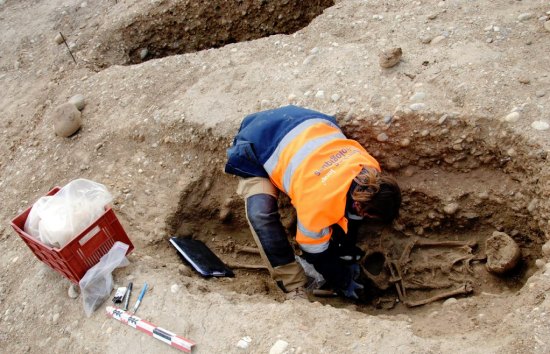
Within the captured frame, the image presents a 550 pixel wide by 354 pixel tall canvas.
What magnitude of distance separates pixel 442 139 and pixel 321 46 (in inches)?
59.9

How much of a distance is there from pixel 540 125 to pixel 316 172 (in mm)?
1556

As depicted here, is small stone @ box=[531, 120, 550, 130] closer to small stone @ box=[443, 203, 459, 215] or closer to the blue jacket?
small stone @ box=[443, 203, 459, 215]

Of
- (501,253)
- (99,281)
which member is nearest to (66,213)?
(99,281)

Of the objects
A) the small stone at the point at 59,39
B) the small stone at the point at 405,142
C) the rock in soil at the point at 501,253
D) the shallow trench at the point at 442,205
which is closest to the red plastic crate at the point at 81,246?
the shallow trench at the point at 442,205

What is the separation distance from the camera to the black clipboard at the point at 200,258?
146 inches

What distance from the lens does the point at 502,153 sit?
348cm

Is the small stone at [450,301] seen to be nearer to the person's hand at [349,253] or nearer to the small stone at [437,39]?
the person's hand at [349,253]

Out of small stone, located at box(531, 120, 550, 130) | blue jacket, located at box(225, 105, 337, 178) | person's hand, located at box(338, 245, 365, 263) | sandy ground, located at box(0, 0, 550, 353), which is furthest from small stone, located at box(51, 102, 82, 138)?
small stone, located at box(531, 120, 550, 130)

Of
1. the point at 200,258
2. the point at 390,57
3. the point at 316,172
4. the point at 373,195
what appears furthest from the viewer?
the point at 390,57

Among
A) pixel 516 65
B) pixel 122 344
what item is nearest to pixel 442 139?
pixel 516 65

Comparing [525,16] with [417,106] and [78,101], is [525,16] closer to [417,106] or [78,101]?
[417,106]

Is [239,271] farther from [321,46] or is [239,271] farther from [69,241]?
[321,46]

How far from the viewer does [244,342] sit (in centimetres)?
288

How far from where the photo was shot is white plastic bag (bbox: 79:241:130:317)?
3.28 m
